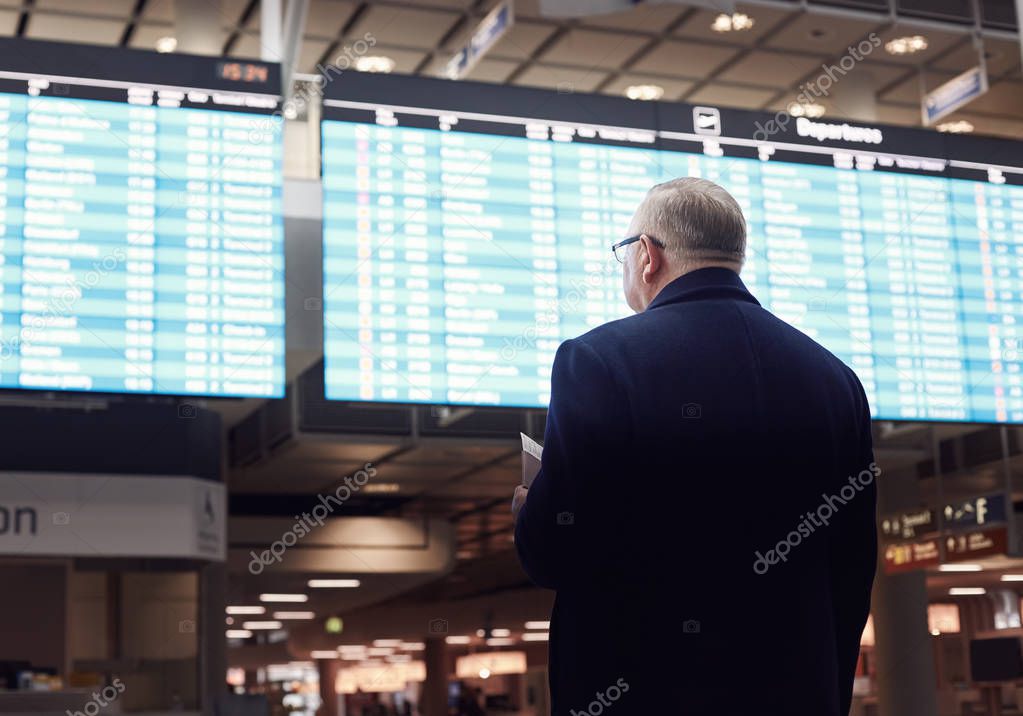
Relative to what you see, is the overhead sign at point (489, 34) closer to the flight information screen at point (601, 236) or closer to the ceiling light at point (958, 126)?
the flight information screen at point (601, 236)

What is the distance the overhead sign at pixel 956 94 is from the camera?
776cm

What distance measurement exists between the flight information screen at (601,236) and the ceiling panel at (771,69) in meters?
2.38

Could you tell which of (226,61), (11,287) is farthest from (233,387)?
(226,61)

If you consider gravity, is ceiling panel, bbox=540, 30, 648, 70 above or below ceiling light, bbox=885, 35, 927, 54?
above

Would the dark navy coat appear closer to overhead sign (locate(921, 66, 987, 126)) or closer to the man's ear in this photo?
the man's ear

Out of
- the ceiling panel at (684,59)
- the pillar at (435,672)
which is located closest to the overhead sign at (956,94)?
the ceiling panel at (684,59)

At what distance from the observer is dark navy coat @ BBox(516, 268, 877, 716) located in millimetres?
1562

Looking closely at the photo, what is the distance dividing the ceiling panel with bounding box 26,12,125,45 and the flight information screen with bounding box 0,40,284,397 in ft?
10.8

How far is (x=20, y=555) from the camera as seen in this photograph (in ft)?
23.4

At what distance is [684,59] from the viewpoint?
9336 millimetres

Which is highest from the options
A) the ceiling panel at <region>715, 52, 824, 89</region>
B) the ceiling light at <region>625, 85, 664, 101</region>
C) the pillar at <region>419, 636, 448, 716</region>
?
the ceiling light at <region>625, 85, 664, 101</region>

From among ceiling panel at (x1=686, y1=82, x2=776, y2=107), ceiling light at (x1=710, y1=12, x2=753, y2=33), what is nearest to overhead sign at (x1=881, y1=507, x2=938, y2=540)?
ceiling panel at (x1=686, y1=82, x2=776, y2=107)

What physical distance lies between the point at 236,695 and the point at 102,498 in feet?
7.26

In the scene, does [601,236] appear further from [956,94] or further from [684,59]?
[684,59]
